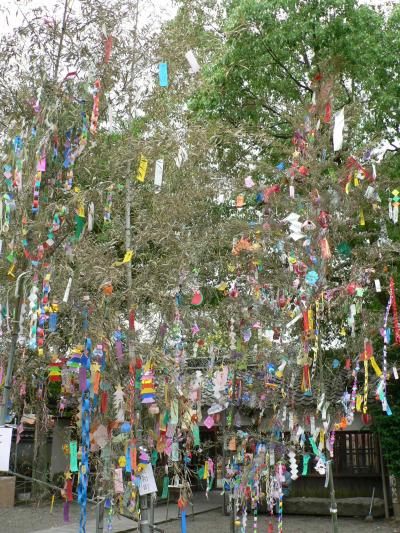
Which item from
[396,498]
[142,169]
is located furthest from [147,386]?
[396,498]

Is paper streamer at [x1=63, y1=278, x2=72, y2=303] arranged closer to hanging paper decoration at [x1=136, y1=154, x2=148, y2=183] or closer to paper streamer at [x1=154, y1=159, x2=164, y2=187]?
hanging paper decoration at [x1=136, y1=154, x2=148, y2=183]

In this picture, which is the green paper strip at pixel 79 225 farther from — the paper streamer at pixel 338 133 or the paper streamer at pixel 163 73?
the paper streamer at pixel 338 133

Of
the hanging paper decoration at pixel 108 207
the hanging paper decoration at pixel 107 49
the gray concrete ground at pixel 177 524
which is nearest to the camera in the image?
the hanging paper decoration at pixel 107 49

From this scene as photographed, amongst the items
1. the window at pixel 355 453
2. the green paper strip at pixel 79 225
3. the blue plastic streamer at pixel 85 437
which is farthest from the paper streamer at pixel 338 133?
the window at pixel 355 453

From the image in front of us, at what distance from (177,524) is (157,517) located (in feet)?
1.95

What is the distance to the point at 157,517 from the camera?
1250 cm

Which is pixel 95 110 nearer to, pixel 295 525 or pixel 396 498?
pixel 295 525

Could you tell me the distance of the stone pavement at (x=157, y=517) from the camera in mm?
10797

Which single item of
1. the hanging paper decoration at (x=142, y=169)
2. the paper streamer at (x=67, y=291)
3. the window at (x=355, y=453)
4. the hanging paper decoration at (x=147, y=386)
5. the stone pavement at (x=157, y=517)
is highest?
the hanging paper decoration at (x=142, y=169)

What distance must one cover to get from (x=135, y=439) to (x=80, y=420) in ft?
1.83

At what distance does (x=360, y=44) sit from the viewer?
978 centimetres

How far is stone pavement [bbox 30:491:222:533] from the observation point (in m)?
10.8

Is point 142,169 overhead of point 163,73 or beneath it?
beneath

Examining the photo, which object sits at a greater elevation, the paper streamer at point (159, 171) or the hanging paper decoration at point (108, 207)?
the paper streamer at point (159, 171)
